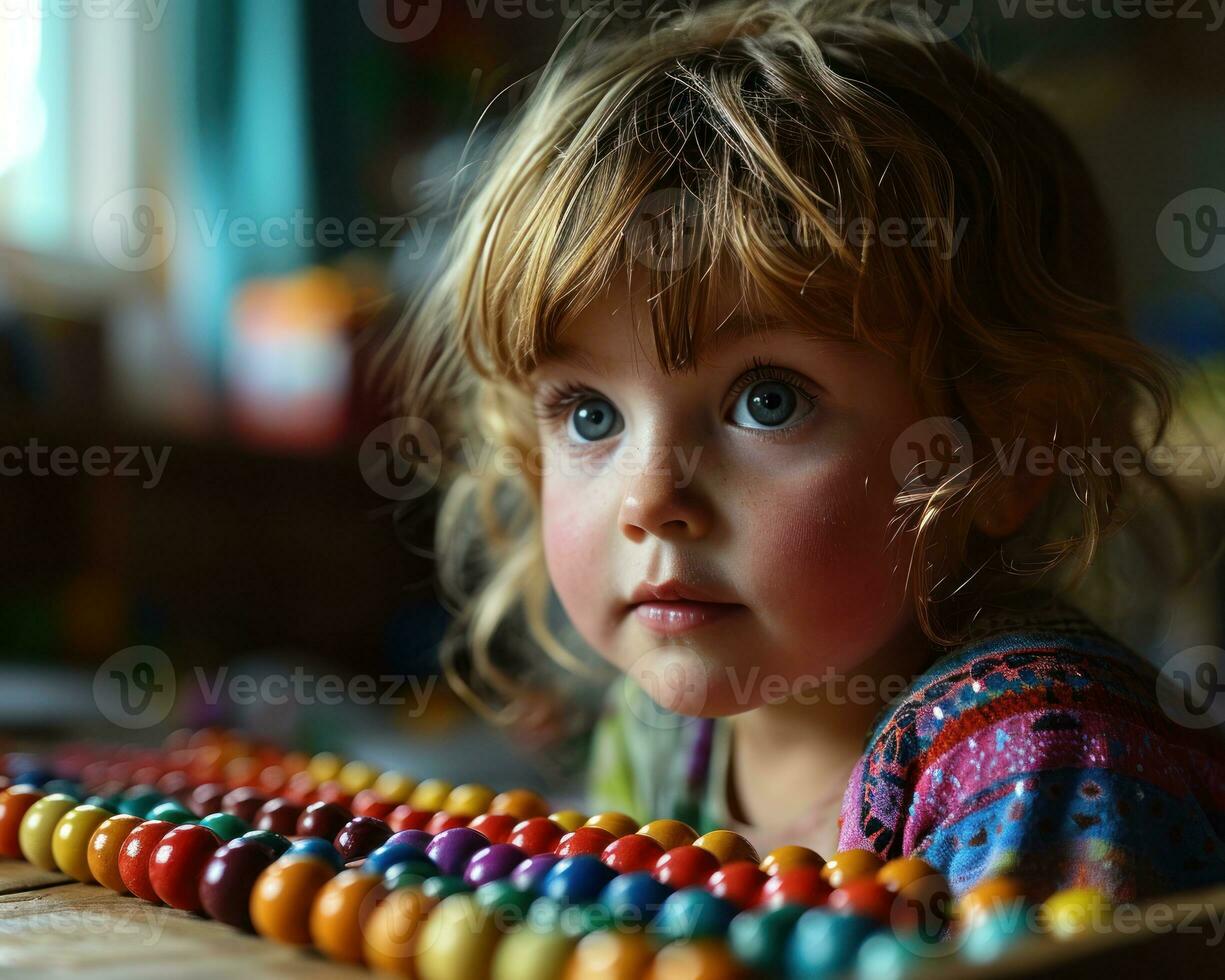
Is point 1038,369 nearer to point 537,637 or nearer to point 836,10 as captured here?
point 836,10

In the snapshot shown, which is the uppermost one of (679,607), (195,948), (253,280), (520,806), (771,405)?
(253,280)

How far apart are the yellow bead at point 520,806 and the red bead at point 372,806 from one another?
0.21 feet

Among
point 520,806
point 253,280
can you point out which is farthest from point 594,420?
point 253,280

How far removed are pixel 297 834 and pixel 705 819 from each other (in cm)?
37

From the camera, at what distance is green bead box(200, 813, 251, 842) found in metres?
0.58

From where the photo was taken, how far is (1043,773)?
1.77ft

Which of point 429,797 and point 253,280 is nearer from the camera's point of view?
point 429,797

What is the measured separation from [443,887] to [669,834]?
0.52ft

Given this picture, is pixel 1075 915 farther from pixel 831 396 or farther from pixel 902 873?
pixel 831 396

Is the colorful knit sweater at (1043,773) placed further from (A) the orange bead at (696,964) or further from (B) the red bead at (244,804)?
(B) the red bead at (244,804)

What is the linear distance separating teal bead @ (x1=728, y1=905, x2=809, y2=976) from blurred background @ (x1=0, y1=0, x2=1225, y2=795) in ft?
4.53

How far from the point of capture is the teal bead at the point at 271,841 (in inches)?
20.7

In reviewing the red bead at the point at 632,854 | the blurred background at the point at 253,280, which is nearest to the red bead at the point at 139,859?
the red bead at the point at 632,854

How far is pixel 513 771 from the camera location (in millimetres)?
1521
